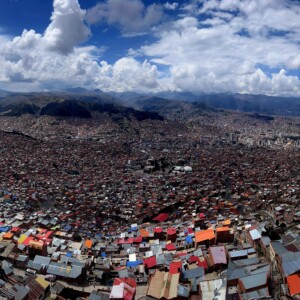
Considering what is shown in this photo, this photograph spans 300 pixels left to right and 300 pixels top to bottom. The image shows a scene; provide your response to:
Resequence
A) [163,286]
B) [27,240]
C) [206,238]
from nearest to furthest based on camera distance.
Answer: [163,286] → [27,240] → [206,238]

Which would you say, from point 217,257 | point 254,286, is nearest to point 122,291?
point 254,286

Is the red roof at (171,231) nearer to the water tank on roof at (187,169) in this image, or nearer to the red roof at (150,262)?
the red roof at (150,262)

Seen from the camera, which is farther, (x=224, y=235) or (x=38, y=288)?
(x=224, y=235)

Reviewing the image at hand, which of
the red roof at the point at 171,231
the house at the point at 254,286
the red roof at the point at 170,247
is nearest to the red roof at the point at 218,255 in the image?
the house at the point at 254,286

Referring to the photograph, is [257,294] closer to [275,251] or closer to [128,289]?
[275,251]

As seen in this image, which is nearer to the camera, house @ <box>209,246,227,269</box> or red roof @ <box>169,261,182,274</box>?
red roof @ <box>169,261,182,274</box>

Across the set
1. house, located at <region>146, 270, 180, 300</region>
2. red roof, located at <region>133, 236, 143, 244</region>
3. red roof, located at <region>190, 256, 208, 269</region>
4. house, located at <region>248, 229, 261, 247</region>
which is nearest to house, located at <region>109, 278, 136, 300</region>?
house, located at <region>146, 270, 180, 300</region>

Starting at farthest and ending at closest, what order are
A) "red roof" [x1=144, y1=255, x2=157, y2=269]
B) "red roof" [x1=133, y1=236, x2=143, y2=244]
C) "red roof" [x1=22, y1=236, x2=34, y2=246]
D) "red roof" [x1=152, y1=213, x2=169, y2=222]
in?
"red roof" [x1=152, y1=213, x2=169, y2=222], "red roof" [x1=133, y1=236, x2=143, y2=244], "red roof" [x1=22, y1=236, x2=34, y2=246], "red roof" [x1=144, y1=255, x2=157, y2=269]

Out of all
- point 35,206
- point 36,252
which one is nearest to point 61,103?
point 35,206

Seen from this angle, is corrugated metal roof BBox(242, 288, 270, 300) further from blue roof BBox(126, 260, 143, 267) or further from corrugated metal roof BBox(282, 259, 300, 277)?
blue roof BBox(126, 260, 143, 267)

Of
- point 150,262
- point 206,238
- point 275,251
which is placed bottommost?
point 150,262
